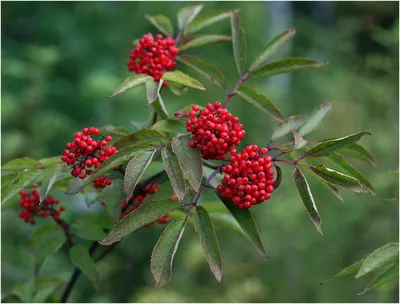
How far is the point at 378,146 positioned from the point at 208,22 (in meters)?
2.04

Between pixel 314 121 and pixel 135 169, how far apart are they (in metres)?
0.43

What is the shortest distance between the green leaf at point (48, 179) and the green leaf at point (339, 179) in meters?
0.49

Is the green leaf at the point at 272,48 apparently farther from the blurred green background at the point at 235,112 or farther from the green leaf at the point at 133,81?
the blurred green background at the point at 235,112

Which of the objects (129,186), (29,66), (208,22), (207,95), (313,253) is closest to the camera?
(129,186)

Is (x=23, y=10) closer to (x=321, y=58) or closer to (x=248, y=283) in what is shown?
(x=321, y=58)

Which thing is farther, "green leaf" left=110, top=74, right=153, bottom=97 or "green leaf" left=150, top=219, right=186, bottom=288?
"green leaf" left=110, top=74, right=153, bottom=97

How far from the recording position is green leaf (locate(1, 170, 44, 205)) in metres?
1.08

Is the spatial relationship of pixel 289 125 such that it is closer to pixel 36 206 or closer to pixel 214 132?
pixel 214 132

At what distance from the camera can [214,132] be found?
1040mm

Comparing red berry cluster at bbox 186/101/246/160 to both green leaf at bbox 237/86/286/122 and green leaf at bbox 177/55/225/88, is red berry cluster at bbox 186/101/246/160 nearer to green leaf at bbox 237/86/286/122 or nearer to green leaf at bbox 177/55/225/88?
green leaf at bbox 237/86/286/122

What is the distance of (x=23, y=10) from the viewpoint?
601 centimetres

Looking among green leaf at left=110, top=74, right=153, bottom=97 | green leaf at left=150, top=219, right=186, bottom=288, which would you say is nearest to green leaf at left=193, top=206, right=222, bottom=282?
green leaf at left=150, top=219, right=186, bottom=288

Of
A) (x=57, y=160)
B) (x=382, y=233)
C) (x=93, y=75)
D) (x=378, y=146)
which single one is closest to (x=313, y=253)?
(x=382, y=233)

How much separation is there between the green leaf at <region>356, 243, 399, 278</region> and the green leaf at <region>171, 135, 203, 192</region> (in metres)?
0.39
